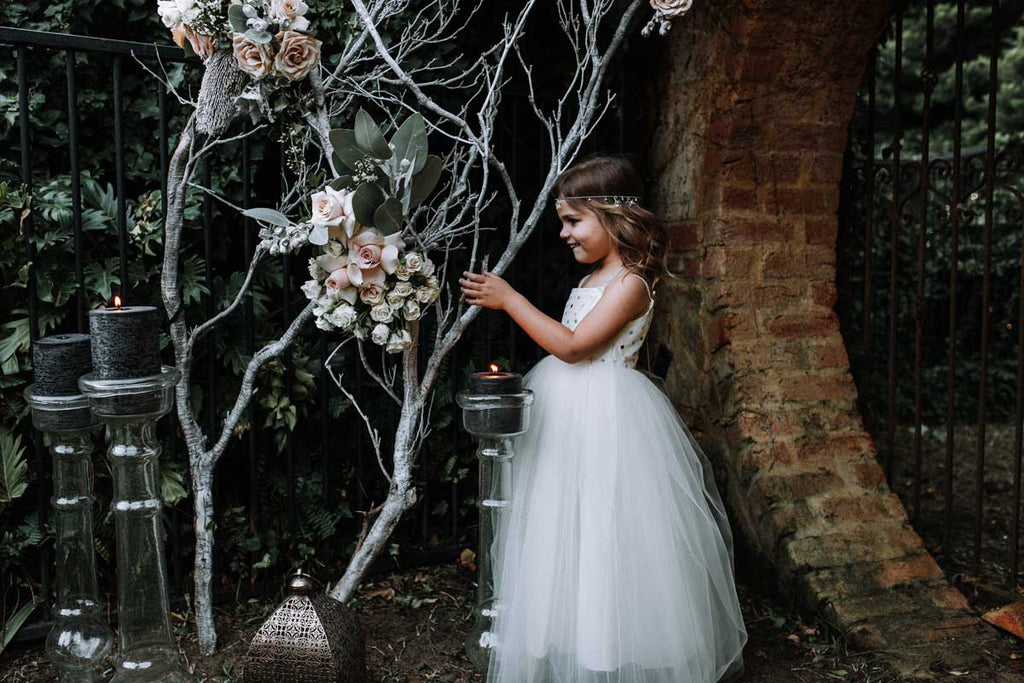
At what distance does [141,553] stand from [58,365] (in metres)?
Answer: 0.58

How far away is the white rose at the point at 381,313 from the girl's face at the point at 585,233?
2.34 ft

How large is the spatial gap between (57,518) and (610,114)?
2.69 m

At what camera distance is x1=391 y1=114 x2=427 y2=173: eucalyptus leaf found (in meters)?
2.54

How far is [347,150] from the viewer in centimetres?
251

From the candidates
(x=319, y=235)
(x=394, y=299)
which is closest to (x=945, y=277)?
(x=394, y=299)

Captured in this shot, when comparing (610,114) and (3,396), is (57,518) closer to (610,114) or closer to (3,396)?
(3,396)

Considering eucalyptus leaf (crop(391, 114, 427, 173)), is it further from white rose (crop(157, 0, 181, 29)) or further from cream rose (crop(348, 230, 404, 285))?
white rose (crop(157, 0, 181, 29))

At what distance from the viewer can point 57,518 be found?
2.50 meters

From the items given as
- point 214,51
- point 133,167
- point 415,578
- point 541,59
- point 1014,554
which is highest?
point 541,59

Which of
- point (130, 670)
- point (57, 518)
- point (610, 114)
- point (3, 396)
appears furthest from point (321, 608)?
point (610, 114)

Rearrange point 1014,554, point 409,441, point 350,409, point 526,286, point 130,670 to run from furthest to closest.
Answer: point 526,286, point 350,409, point 1014,554, point 409,441, point 130,670

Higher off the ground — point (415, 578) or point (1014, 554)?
point (1014, 554)

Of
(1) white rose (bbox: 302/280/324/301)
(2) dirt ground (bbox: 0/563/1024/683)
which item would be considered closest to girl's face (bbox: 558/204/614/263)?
(1) white rose (bbox: 302/280/324/301)

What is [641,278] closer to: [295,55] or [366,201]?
[366,201]
